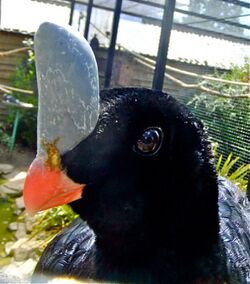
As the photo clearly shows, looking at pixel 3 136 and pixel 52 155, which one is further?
pixel 3 136

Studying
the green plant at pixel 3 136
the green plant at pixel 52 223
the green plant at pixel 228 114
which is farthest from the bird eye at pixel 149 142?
the green plant at pixel 3 136

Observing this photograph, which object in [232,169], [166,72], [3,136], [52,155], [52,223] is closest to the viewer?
[52,155]

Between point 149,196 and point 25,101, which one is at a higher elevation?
point 149,196

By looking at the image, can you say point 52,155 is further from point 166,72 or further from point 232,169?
point 166,72

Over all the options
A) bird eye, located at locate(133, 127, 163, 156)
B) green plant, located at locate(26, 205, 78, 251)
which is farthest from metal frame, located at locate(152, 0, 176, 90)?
bird eye, located at locate(133, 127, 163, 156)

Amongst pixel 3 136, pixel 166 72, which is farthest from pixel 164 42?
pixel 3 136

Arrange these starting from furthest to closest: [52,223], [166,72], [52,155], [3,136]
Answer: [3,136]
[52,223]
[166,72]
[52,155]

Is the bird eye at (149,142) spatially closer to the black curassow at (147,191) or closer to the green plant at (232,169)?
the black curassow at (147,191)

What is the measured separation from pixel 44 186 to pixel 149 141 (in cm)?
16

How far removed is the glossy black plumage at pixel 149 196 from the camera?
69cm

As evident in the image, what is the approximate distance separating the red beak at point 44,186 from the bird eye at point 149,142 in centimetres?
10

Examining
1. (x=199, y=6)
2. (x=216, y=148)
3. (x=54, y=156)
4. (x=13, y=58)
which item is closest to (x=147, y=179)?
(x=54, y=156)

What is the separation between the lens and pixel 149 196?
74 cm

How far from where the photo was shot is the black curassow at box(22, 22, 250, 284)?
2.25ft
